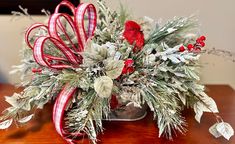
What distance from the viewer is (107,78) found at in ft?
2.10

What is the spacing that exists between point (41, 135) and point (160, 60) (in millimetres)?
352

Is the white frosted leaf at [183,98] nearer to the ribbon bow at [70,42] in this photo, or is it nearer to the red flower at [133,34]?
the red flower at [133,34]

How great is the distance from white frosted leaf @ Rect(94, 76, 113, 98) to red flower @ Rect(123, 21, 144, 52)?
0.46 ft

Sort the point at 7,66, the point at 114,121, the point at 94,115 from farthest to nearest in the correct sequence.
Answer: the point at 7,66 → the point at 114,121 → the point at 94,115

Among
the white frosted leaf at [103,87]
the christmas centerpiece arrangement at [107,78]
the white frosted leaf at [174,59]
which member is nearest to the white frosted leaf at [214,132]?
the christmas centerpiece arrangement at [107,78]

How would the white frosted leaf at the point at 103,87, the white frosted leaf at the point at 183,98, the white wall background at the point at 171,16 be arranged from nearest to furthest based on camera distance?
1. the white frosted leaf at the point at 103,87
2. the white frosted leaf at the point at 183,98
3. the white wall background at the point at 171,16

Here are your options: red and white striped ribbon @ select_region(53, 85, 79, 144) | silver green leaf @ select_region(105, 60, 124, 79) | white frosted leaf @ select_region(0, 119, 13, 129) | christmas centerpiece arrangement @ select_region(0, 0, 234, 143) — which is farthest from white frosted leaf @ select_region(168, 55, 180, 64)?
white frosted leaf @ select_region(0, 119, 13, 129)

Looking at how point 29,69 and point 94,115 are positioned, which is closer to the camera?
point 94,115

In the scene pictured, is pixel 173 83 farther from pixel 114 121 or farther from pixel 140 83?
pixel 114 121

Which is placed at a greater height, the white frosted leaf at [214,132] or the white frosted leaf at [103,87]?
the white frosted leaf at [103,87]

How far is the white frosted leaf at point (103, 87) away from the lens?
628 mm

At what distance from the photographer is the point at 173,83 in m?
0.72

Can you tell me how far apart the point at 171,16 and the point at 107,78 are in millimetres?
598

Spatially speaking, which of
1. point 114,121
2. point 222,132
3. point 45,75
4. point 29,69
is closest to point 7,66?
point 29,69
